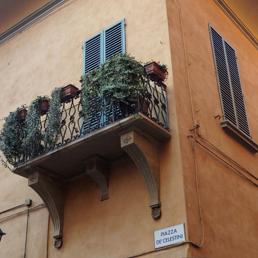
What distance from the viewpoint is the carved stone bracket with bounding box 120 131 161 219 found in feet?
25.0

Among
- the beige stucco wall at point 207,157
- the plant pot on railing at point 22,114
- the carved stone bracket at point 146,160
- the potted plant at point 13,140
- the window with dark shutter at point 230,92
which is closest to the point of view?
the carved stone bracket at point 146,160

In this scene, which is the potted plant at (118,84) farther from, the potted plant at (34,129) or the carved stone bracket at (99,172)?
the potted plant at (34,129)

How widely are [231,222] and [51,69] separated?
4.82 m

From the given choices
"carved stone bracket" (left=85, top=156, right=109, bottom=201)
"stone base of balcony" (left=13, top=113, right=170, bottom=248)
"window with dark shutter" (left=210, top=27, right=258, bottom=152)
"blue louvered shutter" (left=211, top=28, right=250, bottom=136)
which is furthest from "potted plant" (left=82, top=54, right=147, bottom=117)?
"blue louvered shutter" (left=211, top=28, right=250, bottom=136)

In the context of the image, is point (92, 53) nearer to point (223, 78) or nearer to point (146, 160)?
point (223, 78)

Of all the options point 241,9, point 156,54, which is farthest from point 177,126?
point 241,9

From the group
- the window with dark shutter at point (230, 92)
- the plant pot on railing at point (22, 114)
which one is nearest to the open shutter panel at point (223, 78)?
the window with dark shutter at point (230, 92)

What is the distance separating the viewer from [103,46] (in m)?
10.0

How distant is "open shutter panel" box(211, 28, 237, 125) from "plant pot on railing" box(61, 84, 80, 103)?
8.99 ft

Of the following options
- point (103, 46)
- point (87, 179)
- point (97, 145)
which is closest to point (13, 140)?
point (87, 179)

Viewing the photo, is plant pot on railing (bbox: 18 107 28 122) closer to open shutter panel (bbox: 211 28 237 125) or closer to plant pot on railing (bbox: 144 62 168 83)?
plant pot on railing (bbox: 144 62 168 83)

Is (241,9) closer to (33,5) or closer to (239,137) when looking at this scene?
(239,137)

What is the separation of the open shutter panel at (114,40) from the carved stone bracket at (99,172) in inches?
89.7

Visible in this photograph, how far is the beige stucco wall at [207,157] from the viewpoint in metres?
7.73
